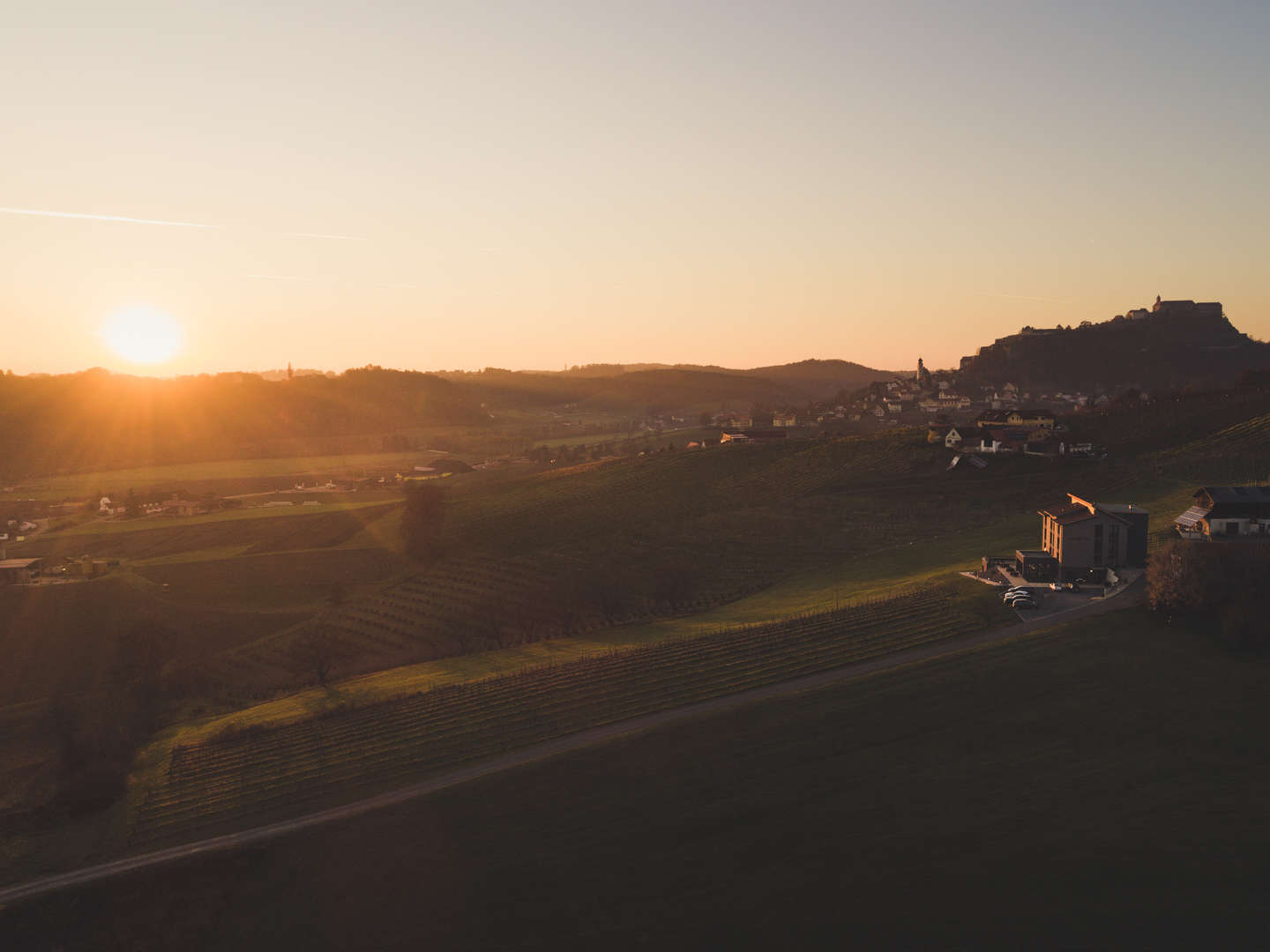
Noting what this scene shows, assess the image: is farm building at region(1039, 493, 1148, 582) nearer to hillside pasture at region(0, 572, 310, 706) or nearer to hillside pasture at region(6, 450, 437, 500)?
hillside pasture at region(0, 572, 310, 706)

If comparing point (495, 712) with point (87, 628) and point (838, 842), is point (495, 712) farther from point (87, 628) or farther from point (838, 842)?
point (87, 628)

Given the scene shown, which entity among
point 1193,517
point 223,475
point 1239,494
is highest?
point 1239,494

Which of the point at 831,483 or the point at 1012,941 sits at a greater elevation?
the point at 831,483

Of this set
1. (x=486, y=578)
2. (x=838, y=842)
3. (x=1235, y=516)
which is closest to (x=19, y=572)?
(x=486, y=578)

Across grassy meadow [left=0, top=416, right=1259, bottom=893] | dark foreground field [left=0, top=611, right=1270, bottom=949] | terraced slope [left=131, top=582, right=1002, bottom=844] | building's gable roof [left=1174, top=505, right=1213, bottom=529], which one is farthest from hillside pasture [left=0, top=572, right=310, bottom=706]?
building's gable roof [left=1174, top=505, right=1213, bottom=529]

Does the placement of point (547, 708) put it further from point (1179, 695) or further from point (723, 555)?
point (723, 555)

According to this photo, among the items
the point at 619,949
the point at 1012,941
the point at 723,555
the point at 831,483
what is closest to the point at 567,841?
the point at 619,949

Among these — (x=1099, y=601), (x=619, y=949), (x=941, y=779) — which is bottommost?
(x=619, y=949)
